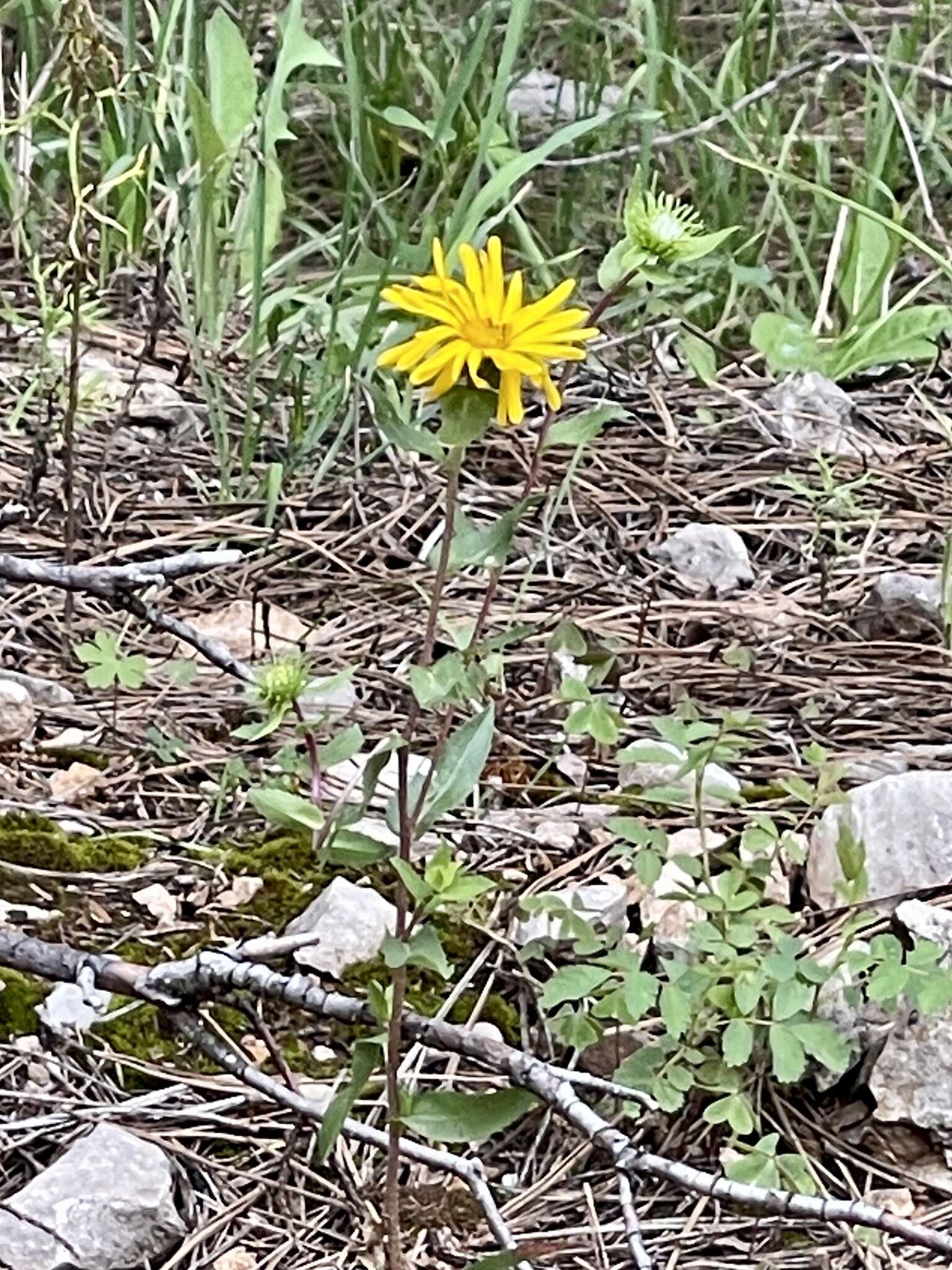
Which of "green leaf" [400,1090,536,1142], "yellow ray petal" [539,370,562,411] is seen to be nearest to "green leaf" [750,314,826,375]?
"yellow ray petal" [539,370,562,411]

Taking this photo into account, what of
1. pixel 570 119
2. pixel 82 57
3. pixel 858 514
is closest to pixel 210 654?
pixel 82 57

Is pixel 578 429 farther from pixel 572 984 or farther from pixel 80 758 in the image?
pixel 80 758

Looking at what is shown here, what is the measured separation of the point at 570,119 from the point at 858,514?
137 centimetres

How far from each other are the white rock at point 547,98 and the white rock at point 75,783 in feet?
6.04

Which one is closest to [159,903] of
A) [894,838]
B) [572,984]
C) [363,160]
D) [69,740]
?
[69,740]

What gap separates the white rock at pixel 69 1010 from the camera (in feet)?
4.58

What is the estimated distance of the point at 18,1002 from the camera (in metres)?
1.48

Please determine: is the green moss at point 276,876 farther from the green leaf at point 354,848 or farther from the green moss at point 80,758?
the green leaf at point 354,848

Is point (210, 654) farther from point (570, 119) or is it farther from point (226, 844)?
point (570, 119)

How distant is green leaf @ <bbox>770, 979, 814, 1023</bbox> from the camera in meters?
1.35

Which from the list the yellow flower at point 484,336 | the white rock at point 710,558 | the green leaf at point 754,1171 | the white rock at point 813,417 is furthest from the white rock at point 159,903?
the white rock at point 813,417

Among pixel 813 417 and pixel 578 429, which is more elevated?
pixel 578 429

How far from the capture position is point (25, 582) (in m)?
1.52

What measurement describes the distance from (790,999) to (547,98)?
2.62 metres
